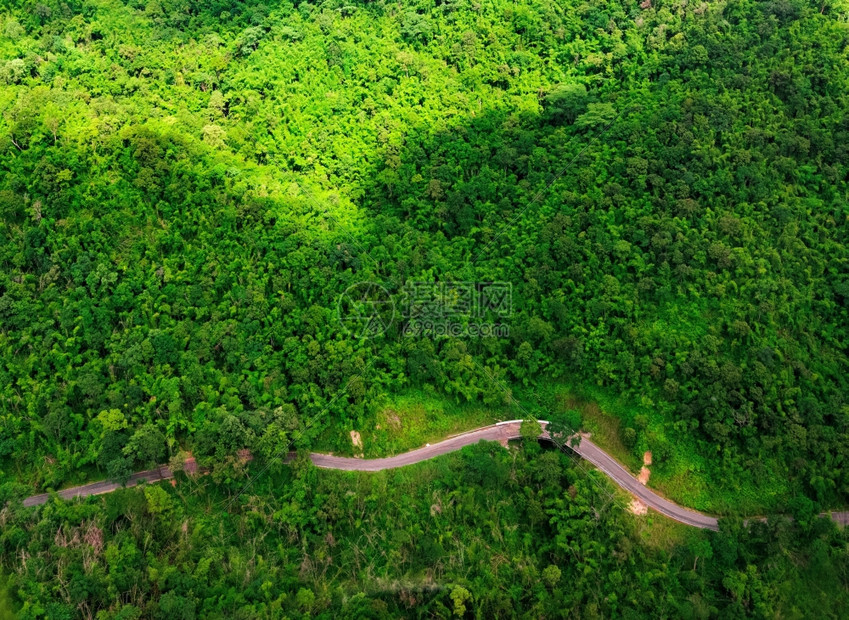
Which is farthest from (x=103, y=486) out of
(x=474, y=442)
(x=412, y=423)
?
(x=474, y=442)

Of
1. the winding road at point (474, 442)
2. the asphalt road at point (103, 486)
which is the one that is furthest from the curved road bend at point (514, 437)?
the asphalt road at point (103, 486)

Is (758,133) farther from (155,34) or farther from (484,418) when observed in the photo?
(155,34)

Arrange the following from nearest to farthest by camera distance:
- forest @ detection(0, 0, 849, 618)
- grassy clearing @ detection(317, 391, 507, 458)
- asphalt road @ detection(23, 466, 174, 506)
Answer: forest @ detection(0, 0, 849, 618) → asphalt road @ detection(23, 466, 174, 506) → grassy clearing @ detection(317, 391, 507, 458)

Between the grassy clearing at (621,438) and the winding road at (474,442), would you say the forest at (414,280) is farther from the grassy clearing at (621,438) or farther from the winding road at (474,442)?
the winding road at (474,442)

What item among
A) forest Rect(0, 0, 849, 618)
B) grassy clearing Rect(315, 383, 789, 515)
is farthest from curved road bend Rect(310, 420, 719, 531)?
forest Rect(0, 0, 849, 618)

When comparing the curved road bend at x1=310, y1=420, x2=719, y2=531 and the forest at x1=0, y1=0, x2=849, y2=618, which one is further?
the curved road bend at x1=310, y1=420, x2=719, y2=531

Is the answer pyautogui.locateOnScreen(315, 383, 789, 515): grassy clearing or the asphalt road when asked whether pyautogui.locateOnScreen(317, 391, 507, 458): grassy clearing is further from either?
the asphalt road

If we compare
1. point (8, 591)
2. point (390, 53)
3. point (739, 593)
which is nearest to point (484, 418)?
point (739, 593)
